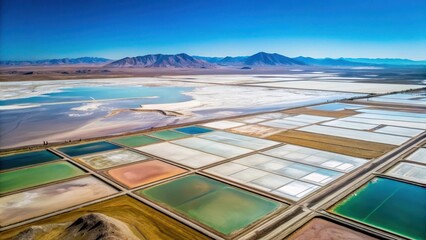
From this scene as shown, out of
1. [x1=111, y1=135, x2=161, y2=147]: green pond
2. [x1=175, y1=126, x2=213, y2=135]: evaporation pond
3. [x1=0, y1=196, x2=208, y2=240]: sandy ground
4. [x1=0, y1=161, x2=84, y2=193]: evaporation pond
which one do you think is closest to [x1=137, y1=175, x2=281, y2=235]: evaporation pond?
[x1=0, y1=196, x2=208, y2=240]: sandy ground

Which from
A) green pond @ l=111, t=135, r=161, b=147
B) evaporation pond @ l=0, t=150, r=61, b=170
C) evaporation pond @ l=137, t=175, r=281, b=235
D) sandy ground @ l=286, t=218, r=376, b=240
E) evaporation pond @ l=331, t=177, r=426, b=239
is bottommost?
evaporation pond @ l=331, t=177, r=426, b=239

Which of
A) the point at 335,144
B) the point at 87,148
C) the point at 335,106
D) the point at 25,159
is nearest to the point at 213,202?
the point at 87,148

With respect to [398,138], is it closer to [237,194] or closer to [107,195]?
[237,194]

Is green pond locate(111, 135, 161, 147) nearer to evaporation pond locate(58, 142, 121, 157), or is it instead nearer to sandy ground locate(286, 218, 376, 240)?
evaporation pond locate(58, 142, 121, 157)

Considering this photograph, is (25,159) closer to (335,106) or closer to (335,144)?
(335,144)

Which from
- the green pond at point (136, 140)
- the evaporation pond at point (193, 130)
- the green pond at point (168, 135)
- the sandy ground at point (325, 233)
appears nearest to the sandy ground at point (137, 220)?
the sandy ground at point (325, 233)

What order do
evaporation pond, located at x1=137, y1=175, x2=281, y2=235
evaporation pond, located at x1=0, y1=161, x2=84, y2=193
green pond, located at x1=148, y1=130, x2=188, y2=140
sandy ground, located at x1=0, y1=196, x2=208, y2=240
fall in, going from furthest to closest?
green pond, located at x1=148, y1=130, x2=188, y2=140, evaporation pond, located at x1=0, y1=161, x2=84, y2=193, evaporation pond, located at x1=137, y1=175, x2=281, y2=235, sandy ground, located at x1=0, y1=196, x2=208, y2=240

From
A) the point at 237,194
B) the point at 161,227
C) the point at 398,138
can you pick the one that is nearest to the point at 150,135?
the point at 237,194
